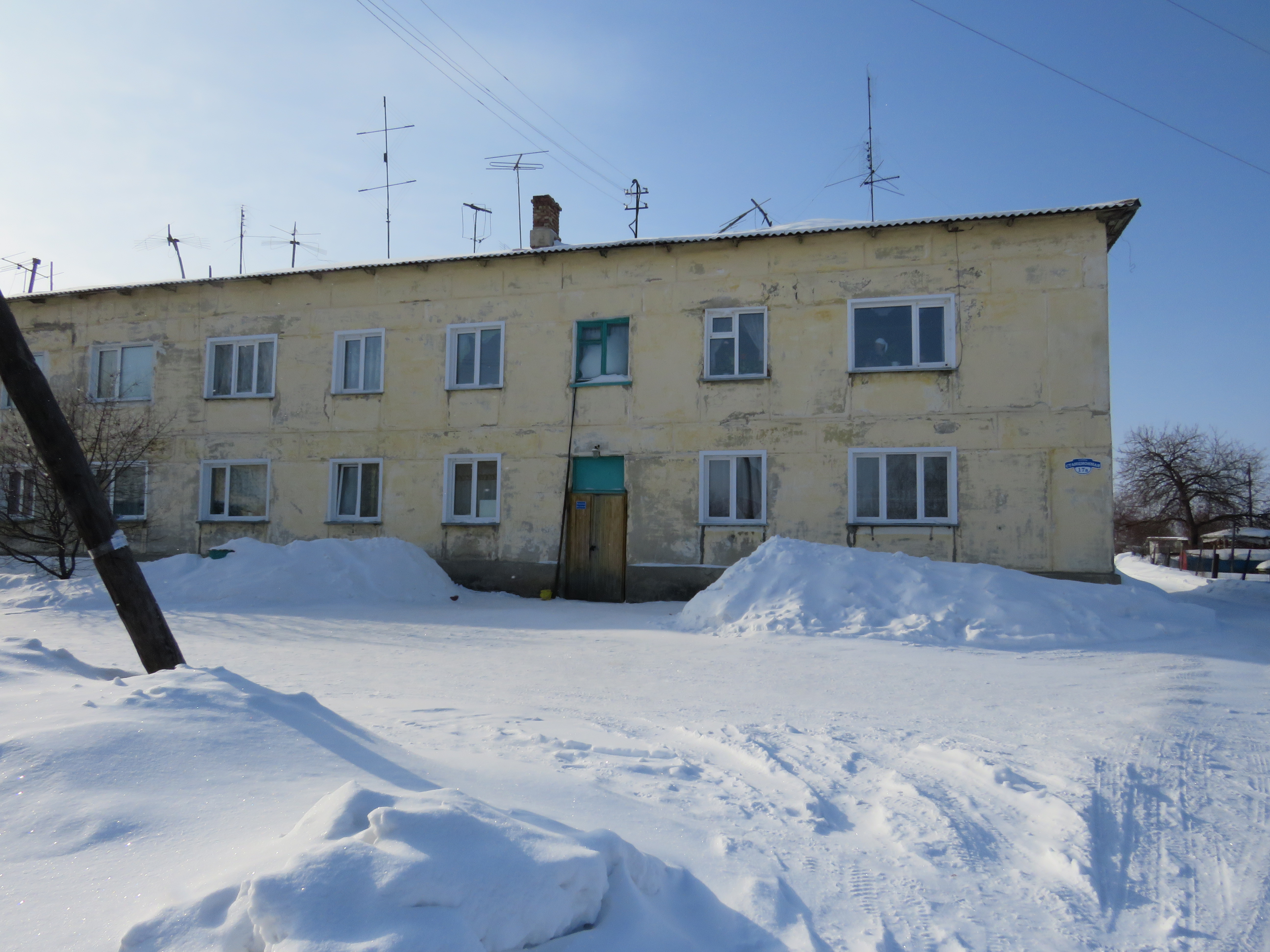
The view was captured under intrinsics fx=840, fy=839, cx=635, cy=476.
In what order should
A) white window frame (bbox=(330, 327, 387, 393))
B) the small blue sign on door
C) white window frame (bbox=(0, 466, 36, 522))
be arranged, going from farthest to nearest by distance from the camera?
1. white window frame (bbox=(330, 327, 387, 393))
2. white window frame (bbox=(0, 466, 36, 522))
3. the small blue sign on door

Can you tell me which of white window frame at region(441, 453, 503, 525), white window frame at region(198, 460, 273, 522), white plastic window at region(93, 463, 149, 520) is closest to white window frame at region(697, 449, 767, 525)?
white window frame at region(441, 453, 503, 525)

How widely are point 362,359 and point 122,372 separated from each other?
6.55 m

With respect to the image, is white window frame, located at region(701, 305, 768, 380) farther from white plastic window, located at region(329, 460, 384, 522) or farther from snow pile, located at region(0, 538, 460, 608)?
white plastic window, located at region(329, 460, 384, 522)

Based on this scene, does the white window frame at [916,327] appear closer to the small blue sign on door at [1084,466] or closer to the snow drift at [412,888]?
the small blue sign on door at [1084,466]

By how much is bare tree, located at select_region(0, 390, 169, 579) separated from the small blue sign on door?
1646 centimetres

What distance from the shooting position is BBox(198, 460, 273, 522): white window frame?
1839 centimetres

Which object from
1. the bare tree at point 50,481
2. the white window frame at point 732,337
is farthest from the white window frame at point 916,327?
the bare tree at point 50,481

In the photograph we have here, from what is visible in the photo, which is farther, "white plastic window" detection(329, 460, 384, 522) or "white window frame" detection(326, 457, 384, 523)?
"white plastic window" detection(329, 460, 384, 522)

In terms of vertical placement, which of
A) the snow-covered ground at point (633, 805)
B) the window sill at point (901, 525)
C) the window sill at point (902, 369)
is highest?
the window sill at point (902, 369)

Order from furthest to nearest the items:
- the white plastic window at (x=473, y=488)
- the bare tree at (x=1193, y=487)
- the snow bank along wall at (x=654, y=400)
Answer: the bare tree at (x=1193, y=487), the white plastic window at (x=473, y=488), the snow bank along wall at (x=654, y=400)

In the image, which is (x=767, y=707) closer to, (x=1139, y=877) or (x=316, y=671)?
(x=1139, y=877)

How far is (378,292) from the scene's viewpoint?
18.1m

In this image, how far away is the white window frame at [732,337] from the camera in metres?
15.5

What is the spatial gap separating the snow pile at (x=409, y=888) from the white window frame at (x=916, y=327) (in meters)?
13.1
